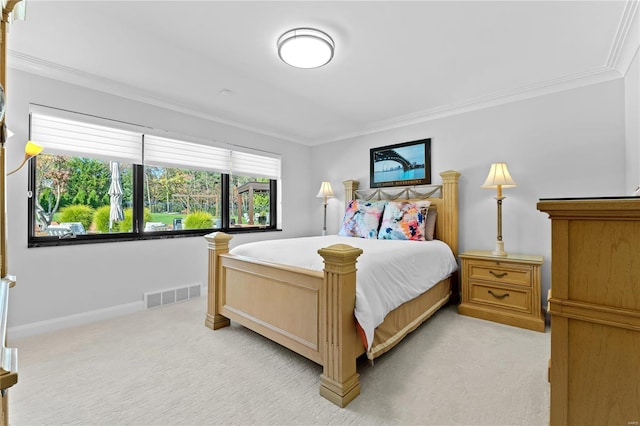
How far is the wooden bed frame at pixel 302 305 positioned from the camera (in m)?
1.61

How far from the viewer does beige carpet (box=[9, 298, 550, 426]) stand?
1480mm

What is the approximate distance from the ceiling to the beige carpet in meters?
2.32

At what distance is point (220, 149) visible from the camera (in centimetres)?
380

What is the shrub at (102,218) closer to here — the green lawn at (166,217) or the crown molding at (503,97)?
the green lawn at (166,217)

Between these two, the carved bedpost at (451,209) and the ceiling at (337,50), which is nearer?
the ceiling at (337,50)

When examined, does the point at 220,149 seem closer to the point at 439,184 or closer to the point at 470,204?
the point at 439,184

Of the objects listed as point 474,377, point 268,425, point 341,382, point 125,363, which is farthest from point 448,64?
point 125,363

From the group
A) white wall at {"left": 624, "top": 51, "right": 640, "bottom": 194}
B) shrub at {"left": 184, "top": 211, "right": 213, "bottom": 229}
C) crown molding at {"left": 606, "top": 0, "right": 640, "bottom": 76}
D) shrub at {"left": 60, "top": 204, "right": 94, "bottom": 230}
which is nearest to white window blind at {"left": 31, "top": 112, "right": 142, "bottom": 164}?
shrub at {"left": 60, "top": 204, "right": 94, "bottom": 230}

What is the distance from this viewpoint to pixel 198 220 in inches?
145

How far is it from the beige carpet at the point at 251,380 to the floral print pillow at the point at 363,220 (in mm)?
1304

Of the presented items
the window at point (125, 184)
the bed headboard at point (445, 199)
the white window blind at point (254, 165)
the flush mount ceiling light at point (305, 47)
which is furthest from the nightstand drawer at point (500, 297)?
the white window blind at point (254, 165)

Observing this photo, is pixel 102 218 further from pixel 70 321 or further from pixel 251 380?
pixel 251 380

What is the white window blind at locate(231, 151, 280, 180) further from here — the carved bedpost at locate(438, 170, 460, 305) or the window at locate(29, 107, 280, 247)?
the carved bedpost at locate(438, 170, 460, 305)

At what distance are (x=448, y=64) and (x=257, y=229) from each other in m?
3.15
